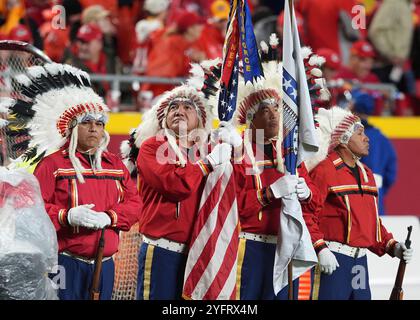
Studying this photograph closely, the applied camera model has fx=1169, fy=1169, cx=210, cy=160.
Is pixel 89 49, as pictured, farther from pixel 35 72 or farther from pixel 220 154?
pixel 220 154

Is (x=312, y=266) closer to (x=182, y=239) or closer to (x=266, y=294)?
(x=266, y=294)

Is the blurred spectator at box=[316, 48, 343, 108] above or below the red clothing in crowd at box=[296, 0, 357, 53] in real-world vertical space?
below

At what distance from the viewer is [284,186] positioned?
7391 millimetres

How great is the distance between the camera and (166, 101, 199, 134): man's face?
766 cm

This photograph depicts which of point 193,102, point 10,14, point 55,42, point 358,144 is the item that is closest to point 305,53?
point 358,144

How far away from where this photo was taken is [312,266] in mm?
7535

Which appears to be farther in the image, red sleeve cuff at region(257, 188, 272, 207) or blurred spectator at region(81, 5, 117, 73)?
blurred spectator at region(81, 5, 117, 73)

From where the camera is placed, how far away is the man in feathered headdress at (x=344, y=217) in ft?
25.7

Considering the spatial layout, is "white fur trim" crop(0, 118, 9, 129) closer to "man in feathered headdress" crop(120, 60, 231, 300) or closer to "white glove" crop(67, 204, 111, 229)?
"white glove" crop(67, 204, 111, 229)

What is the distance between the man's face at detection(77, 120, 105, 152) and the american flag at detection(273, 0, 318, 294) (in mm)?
1209

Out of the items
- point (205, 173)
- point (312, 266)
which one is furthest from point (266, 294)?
point (205, 173)

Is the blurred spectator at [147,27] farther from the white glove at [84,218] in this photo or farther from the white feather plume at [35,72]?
the white glove at [84,218]

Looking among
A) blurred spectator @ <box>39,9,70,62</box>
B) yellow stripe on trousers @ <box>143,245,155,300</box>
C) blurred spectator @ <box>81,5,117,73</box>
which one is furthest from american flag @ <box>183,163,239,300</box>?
blurred spectator @ <box>81,5,117,73</box>

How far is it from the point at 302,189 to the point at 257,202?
1.11 ft
